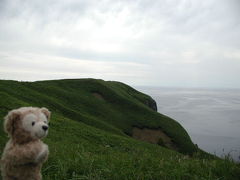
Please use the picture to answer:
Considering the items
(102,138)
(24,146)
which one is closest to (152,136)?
(102,138)

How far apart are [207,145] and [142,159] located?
87.0 m

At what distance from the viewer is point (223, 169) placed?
6.41 m

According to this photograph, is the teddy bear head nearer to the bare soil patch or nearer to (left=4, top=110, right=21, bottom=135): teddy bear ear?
(left=4, top=110, right=21, bottom=135): teddy bear ear

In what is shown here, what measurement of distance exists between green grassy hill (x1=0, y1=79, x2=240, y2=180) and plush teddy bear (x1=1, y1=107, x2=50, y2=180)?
5.57 feet

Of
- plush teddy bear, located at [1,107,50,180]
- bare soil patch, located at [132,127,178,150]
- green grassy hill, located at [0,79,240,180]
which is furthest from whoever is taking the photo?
bare soil patch, located at [132,127,178,150]

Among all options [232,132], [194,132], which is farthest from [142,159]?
[232,132]

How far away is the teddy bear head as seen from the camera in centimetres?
381

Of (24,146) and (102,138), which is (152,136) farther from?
(24,146)

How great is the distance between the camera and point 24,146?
380cm

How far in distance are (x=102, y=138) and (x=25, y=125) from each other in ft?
69.3

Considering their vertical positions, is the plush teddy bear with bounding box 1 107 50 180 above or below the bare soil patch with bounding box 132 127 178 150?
above

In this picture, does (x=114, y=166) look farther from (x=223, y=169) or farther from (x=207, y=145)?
(x=207, y=145)

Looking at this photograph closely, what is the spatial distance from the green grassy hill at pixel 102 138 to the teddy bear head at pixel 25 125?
1.92 meters

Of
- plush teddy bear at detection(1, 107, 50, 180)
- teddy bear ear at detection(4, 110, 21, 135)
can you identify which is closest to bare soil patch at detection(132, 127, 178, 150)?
plush teddy bear at detection(1, 107, 50, 180)
